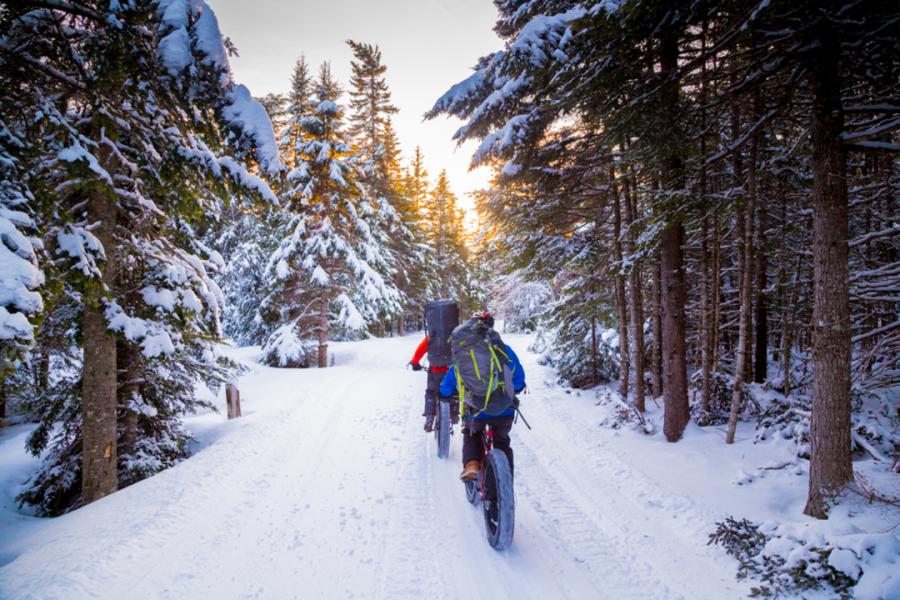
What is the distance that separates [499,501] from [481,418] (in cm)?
88

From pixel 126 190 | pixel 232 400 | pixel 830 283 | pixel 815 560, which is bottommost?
pixel 815 560

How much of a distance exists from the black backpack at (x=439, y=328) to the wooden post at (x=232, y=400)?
5.14 meters

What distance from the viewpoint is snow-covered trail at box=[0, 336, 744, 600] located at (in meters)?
3.50

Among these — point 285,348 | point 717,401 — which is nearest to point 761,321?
point 717,401

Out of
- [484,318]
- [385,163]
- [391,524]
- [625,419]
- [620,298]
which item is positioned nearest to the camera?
[391,524]

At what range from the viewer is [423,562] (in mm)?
3838

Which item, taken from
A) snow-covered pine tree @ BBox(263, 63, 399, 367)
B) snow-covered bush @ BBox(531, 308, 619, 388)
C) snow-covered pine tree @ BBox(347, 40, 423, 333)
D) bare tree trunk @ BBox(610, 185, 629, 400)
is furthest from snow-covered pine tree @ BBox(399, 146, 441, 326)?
bare tree trunk @ BBox(610, 185, 629, 400)

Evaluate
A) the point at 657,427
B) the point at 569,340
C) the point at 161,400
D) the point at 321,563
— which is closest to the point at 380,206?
the point at 569,340

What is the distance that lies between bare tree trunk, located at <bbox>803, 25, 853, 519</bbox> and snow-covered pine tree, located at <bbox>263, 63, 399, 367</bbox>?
14960 millimetres

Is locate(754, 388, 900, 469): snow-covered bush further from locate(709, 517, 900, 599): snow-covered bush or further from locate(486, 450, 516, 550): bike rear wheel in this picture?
locate(486, 450, 516, 550): bike rear wheel

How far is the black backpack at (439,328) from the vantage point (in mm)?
7570

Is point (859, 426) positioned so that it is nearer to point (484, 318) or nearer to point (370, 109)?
point (484, 318)

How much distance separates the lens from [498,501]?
391 centimetres

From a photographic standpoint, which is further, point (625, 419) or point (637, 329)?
point (637, 329)
